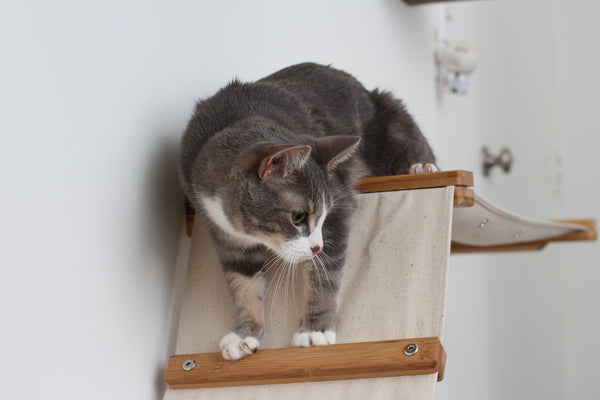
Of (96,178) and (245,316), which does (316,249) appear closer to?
(245,316)

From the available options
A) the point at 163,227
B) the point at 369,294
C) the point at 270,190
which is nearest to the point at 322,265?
the point at 369,294

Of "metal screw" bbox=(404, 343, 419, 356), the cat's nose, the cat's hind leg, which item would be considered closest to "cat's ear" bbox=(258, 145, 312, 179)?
the cat's nose

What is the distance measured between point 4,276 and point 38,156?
0.19 meters

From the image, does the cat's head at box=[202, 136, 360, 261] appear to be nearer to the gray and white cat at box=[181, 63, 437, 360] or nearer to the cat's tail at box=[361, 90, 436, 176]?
the gray and white cat at box=[181, 63, 437, 360]

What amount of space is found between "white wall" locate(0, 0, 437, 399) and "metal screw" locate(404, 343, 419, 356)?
1.65ft

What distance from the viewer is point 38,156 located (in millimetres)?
968

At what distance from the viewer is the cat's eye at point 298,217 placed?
1.13 meters

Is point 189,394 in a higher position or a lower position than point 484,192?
lower

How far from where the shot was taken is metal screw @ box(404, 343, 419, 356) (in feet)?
3.46

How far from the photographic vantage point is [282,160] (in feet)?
3.58

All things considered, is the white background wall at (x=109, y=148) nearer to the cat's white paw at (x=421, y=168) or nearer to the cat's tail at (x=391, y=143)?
the cat's tail at (x=391, y=143)

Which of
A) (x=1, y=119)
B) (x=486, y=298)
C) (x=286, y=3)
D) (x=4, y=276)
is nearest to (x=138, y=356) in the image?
(x=4, y=276)

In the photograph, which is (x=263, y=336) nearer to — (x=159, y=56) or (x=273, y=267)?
(x=273, y=267)

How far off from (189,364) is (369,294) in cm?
36
